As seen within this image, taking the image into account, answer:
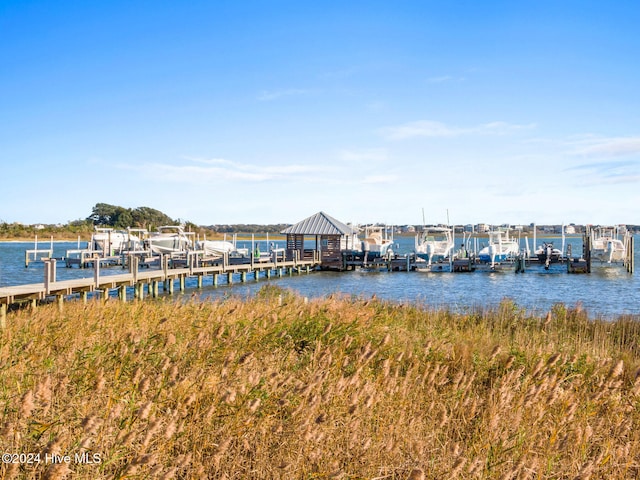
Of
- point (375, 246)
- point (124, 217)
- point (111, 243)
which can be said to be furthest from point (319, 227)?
point (124, 217)

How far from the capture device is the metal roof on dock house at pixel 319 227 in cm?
5159

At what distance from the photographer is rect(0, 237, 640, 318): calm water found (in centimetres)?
3115

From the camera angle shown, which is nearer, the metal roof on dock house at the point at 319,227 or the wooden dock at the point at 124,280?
the wooden dock at the point at 124,280

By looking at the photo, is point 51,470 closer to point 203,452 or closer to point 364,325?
point 203,452

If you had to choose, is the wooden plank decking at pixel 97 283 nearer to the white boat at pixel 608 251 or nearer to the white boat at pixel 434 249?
the white boat at pixel 434 249

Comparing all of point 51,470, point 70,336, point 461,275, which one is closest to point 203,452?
point 51,470

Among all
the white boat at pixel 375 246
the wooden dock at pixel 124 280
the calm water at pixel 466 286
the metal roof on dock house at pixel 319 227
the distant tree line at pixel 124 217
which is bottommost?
the calm water at pixel 466 286

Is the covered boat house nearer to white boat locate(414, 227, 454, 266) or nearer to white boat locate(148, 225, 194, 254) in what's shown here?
white boat locate(414, 227, 454, 266)

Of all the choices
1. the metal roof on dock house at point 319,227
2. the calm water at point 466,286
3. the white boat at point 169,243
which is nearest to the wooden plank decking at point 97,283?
the calm water at point 466,286

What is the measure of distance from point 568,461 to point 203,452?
2733mm

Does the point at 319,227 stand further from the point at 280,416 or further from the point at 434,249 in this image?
the point at 280,416

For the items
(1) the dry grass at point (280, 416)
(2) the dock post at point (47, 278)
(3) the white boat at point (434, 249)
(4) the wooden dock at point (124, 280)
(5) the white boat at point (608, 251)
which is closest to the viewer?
(1) the dry grass at point (280, 416)

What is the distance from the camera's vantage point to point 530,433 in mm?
4887

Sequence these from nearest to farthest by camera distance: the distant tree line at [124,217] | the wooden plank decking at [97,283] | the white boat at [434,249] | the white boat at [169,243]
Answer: the wooden plank decking at [97,283], the white boat at [169,243], the white boat at [434,249], the distant tree line at [124,217]
